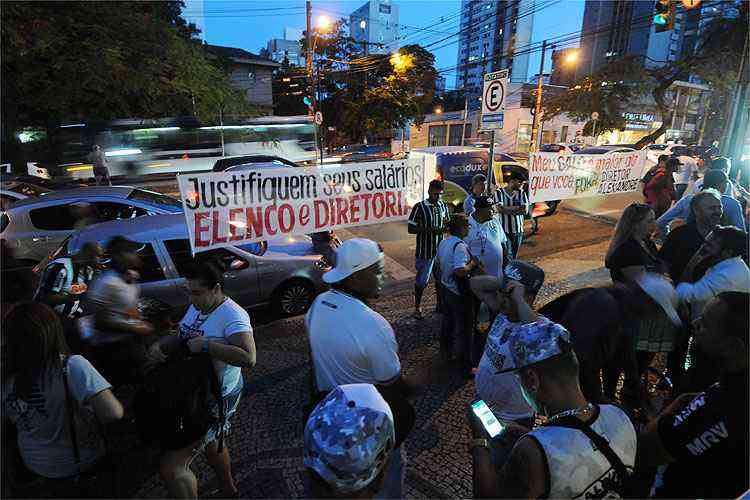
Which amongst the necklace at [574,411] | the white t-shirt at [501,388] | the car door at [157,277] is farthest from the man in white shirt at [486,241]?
the car door at [157,277]

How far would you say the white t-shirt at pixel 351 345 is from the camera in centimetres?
211

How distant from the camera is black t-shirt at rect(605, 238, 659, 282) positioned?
335cm

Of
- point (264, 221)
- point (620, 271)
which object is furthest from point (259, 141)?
Result: point (620, 271)

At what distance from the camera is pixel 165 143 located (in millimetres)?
23516

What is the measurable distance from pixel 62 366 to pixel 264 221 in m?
2.90

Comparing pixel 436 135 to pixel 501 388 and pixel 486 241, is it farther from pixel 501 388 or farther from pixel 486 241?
pixel 501 388

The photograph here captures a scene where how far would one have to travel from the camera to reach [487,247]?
4406 millimetres

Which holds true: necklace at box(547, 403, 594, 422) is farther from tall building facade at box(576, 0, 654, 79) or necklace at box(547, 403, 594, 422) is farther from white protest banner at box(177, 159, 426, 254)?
tall building facade at box(576, 0, 654, 79)

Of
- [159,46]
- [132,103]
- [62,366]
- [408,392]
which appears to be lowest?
[408,392]

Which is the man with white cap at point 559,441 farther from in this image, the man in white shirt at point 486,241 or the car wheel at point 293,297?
the car wheel at point 293,297

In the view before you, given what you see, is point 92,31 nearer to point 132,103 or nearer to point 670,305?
point 132,103

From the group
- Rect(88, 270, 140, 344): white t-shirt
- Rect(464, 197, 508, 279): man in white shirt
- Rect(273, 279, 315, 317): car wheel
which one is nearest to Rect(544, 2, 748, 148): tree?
Rect(464, 197, 508, 279): man in white shirt

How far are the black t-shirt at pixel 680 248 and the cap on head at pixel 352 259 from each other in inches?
129

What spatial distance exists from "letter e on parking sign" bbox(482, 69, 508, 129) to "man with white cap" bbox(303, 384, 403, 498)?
5620 mm
